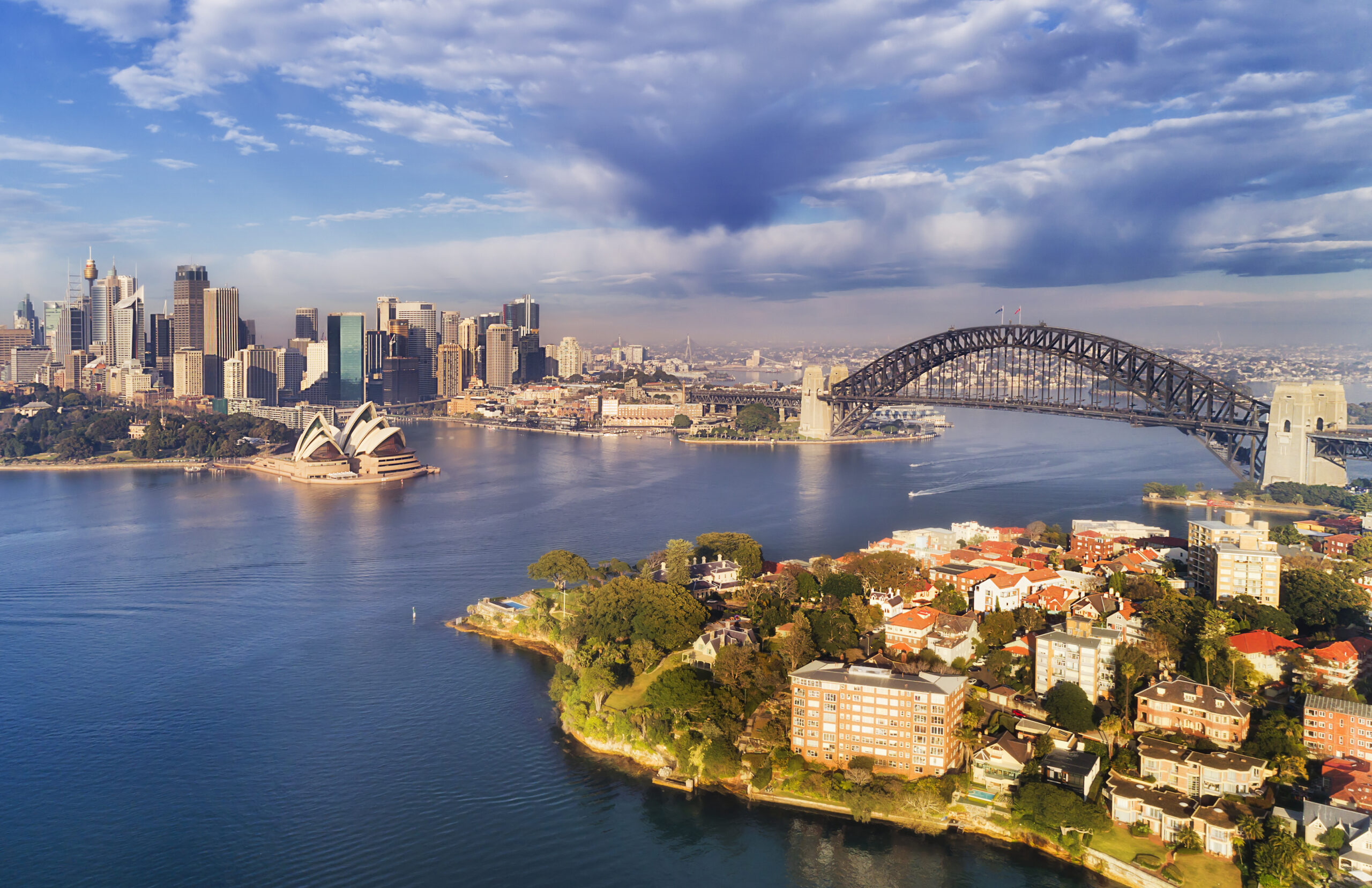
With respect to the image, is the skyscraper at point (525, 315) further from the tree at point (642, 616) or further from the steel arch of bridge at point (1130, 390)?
the tree at point (642, 616)

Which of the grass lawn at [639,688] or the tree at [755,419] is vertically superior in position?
the tree at [755,419]

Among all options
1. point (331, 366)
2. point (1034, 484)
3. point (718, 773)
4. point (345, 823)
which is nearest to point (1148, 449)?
point (1034, 484)

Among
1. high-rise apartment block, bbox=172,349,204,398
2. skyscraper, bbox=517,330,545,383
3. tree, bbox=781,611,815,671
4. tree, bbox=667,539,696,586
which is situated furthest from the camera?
skyscraper, bbox=517,330,545,383

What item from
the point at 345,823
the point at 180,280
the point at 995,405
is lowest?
the point at 345,823

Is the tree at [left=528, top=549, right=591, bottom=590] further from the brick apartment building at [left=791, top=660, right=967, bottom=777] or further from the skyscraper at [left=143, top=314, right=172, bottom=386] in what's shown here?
the skyscraper at [left=143, top=314, right=172, bottom=386]

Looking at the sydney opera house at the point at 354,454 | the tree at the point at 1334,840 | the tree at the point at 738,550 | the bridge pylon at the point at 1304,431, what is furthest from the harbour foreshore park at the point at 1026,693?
the sydney opera house at the point at 354,454

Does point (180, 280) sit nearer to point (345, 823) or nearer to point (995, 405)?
point (995, 405)

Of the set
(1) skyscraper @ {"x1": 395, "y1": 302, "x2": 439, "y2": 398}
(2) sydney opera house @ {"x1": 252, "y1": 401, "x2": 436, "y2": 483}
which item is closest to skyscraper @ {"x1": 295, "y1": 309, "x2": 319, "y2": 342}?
(1) skyscraper @ {"x1": 395, "y1": 302, "x2": 439, "y2": 398}
